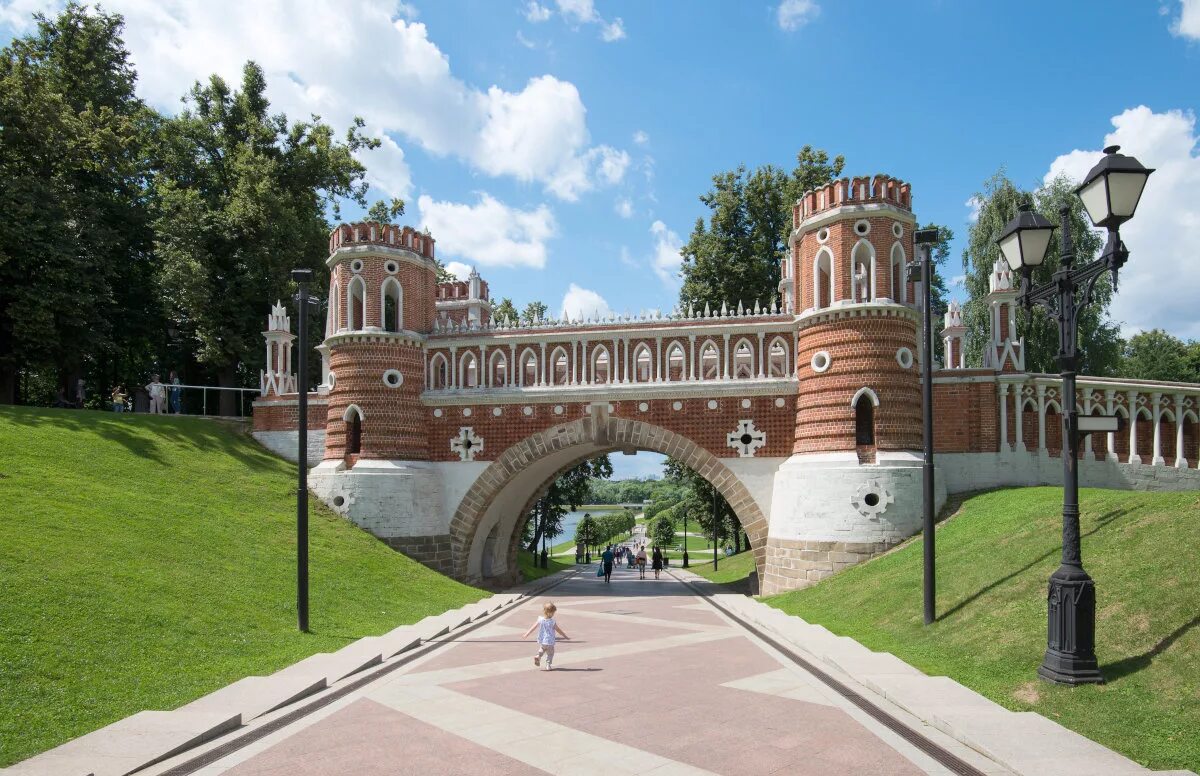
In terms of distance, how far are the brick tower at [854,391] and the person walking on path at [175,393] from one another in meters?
20.6

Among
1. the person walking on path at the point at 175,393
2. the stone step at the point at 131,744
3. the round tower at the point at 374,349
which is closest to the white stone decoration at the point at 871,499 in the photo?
the round tower at the point at 374,349

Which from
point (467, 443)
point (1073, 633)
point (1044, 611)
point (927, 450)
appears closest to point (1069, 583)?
point (1073, 633)

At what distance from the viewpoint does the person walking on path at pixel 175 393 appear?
29247 mm

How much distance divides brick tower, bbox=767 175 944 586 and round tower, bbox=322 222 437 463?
35.6 feet

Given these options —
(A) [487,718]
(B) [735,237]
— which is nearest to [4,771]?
(A) [487,718]

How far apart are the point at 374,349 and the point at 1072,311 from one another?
18.6 metres

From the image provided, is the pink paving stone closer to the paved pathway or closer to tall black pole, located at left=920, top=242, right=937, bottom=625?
the paved pathway

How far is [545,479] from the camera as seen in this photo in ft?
89.9

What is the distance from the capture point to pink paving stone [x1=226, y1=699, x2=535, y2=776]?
7.00 metres

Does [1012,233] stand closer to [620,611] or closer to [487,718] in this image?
[487,718]

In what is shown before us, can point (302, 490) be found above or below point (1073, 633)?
above

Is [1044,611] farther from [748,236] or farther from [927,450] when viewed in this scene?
[748,236]

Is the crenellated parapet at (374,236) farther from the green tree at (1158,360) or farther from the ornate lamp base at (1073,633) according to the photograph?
the green tree at (1158,360)

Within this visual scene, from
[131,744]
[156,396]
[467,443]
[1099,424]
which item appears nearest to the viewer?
[131,744]
